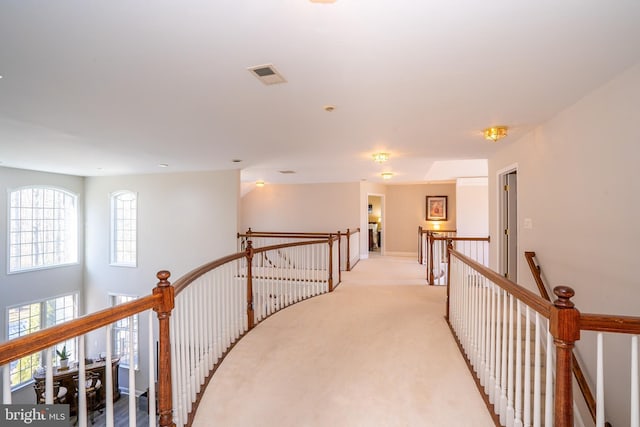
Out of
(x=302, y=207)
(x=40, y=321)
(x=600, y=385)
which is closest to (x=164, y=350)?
(x=600, y=385)

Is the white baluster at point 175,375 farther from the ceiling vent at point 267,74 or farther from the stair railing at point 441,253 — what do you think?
the stair railing at point 441,253

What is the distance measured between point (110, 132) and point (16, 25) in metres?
2.31

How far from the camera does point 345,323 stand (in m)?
3.91

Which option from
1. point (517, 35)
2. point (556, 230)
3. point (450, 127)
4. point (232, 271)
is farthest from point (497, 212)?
point (232, 271)

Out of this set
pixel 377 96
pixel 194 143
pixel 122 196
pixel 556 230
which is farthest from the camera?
pixel 122 196

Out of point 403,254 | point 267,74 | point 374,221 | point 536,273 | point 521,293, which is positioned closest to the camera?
point 521,293

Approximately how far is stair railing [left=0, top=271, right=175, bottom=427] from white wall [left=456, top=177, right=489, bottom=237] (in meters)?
7.77

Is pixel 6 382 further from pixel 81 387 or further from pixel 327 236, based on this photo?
pixel 327 236

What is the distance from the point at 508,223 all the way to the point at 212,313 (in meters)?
4.58

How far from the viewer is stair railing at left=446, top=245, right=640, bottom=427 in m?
1.36

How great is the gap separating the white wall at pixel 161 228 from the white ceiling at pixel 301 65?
2.98 m

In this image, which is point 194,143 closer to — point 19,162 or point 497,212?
point 19,162

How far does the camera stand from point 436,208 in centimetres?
971

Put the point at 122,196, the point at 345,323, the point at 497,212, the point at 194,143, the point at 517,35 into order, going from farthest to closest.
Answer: the point at 122,196 → the point at 497,212 → the point at 194,143 → the point at 345,323 → the point at 517,35
